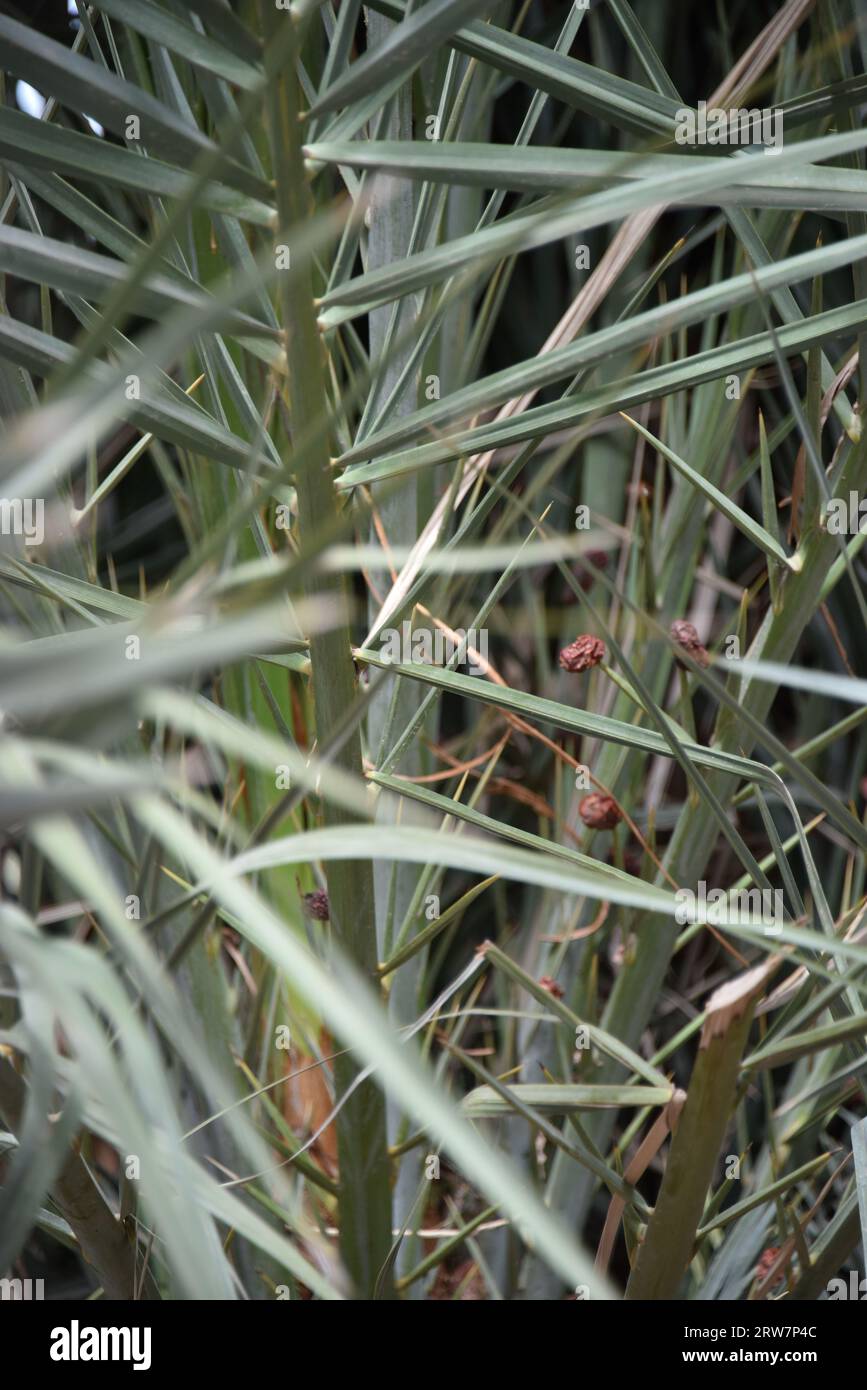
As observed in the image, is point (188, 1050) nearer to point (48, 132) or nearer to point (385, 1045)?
point (385, 1045)

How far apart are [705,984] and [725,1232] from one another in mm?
140

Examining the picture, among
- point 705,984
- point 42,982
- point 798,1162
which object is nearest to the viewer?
point 42,982

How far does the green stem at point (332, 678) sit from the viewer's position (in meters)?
0.28

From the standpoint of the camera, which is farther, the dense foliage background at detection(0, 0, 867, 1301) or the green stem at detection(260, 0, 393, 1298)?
the green stem at detection(260, 0, 393, 1298)

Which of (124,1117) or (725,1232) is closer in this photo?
(124,1117)

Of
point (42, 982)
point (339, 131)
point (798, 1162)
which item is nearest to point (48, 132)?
point (339, 131)

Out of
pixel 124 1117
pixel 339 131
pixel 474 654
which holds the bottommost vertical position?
pixel 124 1117

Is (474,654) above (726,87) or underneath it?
underneath

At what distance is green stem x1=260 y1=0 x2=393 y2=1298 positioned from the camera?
282 millimetres

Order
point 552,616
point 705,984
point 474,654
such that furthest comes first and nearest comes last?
1. point 552,616
2. point 705,984
3. point 474,654

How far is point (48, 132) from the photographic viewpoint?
271mm

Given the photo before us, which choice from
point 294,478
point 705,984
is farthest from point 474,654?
point 705,984

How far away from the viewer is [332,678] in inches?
13.8

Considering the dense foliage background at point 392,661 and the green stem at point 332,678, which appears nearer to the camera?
the dense foliage background at point 392,661
